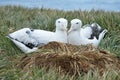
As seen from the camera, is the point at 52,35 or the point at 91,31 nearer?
the point at 52,35

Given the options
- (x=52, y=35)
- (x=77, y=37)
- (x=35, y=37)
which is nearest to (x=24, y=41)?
(x=35, y=37)

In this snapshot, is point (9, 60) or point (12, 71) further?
point (9, 60)

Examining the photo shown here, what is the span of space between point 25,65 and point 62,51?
53cm

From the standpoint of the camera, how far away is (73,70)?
576cm

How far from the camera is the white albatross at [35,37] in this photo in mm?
6848

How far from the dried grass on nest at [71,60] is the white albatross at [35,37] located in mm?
493

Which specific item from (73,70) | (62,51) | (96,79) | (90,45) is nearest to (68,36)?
(90,45)

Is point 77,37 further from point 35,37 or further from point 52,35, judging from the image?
point 35,37

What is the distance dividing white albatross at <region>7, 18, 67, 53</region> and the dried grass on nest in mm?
493

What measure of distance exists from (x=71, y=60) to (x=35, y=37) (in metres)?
1.15

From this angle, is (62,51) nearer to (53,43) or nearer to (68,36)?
(53,43)

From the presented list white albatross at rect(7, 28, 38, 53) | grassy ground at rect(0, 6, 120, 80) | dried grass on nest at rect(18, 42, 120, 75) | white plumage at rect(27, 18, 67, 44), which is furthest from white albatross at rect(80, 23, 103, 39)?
dried grass on nest at rect(18, 42, 120, 75)

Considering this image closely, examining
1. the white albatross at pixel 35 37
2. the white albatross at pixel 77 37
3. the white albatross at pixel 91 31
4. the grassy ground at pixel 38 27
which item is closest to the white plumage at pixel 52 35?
the white albatross at pixel 35 37

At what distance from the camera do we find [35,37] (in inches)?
272
